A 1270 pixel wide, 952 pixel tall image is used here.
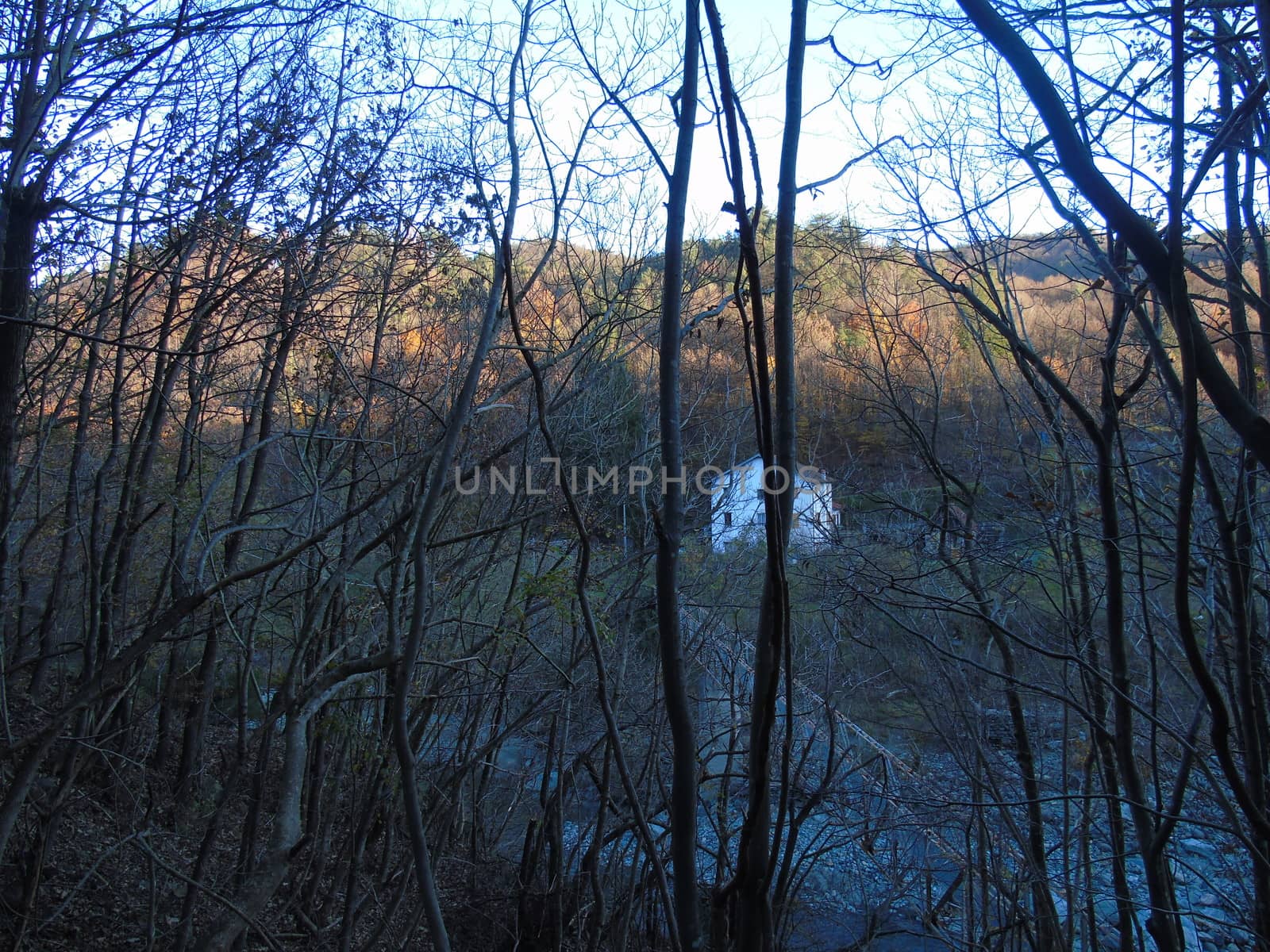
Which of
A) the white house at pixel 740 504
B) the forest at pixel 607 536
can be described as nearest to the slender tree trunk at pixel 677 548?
the forest at pixel 607 536

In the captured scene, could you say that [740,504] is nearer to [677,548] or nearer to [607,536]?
[607,536]

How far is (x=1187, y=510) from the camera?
1.51 m

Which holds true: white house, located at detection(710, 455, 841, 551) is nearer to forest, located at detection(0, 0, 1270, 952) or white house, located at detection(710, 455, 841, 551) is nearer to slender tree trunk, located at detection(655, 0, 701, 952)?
forest, located at detection(0, 0, 1270, 952)

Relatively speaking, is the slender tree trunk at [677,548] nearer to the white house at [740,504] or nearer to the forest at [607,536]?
the forest at [607,536]

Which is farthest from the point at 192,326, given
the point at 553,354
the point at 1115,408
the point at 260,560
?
the point at 1115,408

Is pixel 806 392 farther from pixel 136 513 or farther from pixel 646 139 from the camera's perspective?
pixel 646 139

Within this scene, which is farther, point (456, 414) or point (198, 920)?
point (198, 920)

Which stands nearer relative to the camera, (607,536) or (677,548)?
(677,548)

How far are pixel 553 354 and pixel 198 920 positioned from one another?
4512mm

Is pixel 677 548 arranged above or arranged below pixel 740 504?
below

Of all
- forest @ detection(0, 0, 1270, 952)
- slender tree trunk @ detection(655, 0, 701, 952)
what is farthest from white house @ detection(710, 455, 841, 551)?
slender tree trunk @ detection(655, 0, 701, 952)

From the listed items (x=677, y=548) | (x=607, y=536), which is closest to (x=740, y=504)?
(x=607, y=536)

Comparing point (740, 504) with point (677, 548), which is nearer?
point (677, 548)

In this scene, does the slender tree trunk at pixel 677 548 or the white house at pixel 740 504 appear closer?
the slender tree trunk at pixel 677 548
